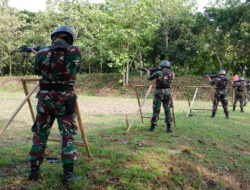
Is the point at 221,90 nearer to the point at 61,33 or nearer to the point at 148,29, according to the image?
the point at 61,33

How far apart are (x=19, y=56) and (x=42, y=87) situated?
43.1 meters

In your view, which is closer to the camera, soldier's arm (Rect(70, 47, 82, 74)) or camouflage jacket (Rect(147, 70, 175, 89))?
soldier's arm (Rect(70, 47, 82, 74))

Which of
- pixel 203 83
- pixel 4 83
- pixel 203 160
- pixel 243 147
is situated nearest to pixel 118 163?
pixel 203 160

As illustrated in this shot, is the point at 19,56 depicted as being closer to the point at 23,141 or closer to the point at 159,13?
the point at 159,13

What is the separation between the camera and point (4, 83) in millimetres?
33781

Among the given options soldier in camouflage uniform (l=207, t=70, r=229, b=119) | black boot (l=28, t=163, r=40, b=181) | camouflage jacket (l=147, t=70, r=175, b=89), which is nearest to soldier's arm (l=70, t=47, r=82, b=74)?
black boot (l=28, t=163, r=40, b=181)

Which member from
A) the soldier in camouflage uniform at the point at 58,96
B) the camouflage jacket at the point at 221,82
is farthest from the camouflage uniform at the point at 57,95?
the camouflage jacket at the point at 221,82

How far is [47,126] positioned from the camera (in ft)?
12.2

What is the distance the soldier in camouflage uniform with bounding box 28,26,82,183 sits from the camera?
355cm

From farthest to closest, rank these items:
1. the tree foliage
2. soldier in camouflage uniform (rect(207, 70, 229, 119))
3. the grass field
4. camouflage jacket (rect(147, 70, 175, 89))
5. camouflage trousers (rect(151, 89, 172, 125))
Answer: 1. the tree foliage
2. soldier in camouflage uniform (rect(207, 70, 229, 119))
3. camouflage trousers (rect(151, 89, 172, 125))
4. camouflage jacket (rect(147, 70, 175, 89))
5. the grass field

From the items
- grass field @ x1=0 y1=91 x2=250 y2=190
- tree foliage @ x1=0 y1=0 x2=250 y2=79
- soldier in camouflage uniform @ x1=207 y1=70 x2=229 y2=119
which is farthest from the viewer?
tree foliage @ x1=0 y1=0 x2=250 y2=79

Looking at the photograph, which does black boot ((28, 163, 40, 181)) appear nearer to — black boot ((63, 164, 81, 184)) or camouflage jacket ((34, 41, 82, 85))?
black boot ((63, 164, 81, 184))

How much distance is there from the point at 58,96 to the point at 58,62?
1.78 ft

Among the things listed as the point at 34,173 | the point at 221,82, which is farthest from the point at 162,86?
the point at 221,82
